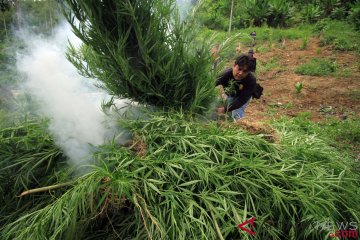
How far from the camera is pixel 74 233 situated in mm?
1760

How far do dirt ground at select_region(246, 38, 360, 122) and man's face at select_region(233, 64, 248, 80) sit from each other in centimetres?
180

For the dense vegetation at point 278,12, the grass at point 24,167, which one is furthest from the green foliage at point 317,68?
the grass at point 24,167

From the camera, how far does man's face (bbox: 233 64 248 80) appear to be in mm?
3309

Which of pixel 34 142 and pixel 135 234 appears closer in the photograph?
pixel 135 234

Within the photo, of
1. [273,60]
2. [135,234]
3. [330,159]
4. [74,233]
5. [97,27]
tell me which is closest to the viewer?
[74,233]

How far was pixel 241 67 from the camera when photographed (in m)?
3.29

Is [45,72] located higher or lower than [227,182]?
higher

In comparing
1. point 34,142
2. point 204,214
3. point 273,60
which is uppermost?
point 34,142

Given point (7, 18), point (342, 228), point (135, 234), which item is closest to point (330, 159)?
point (342, 228)

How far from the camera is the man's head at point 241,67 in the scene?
326 cm

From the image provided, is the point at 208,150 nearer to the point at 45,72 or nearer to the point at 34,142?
the point at 34,142

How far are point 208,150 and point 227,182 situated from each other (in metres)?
0.29

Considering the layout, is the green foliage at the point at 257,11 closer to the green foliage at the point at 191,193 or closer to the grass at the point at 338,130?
the grass at the point at 338,130

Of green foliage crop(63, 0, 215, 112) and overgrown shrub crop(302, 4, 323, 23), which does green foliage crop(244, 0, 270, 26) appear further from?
green foliage crop(63, 0, 215, 112)
